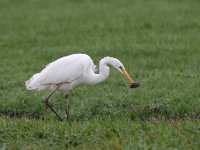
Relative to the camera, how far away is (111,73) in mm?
12750

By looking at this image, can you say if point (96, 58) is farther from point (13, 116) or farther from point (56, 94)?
point (13, 116)

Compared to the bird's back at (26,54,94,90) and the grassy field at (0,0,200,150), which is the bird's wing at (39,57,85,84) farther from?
the grassy field at (0,0,200,150)

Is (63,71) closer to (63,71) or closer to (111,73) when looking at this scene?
(63,71)

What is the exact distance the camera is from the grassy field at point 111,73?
7.61m

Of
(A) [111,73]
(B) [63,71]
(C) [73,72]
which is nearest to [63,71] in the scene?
(B) [63,71]

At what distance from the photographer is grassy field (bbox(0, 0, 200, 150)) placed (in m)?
7.61

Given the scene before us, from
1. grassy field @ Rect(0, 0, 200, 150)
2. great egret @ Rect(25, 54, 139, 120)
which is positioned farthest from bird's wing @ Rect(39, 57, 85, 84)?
grassy field @ Rect(0, 0, 200, 150)

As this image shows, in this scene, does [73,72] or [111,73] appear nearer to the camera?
[73,72]

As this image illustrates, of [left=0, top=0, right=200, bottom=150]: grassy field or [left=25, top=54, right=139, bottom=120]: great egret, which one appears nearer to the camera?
[left=0, top=0, right=200, bottom=150]: grassy field

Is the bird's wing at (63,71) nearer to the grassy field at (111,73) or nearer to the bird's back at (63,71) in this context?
the bird's back at (63,71)

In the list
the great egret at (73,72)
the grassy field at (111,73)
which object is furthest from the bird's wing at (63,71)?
the grassy field at (111,73)

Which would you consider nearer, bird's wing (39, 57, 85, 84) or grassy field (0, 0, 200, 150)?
grassy field (0, 0, 200, 150)

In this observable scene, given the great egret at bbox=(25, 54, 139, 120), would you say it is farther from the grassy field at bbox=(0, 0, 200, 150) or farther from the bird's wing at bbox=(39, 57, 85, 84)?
the grassy field at bbox=(0, 0, 200, 150)

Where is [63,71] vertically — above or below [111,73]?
above
